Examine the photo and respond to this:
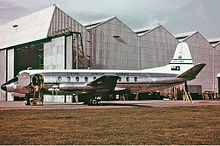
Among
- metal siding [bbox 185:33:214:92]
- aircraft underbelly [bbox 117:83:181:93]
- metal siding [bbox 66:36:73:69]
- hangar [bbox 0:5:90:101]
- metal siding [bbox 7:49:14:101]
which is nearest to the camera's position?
aircraft underbelly [bbox 117:83:181:93]

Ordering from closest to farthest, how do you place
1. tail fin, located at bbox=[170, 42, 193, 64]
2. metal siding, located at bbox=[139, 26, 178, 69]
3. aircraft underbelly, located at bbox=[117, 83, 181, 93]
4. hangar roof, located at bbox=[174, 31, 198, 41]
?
1. aircraft underbelly, located at bbox=[117, 83, 181, 93]
2. tail fin, located at bbox=[170, 42, 193, 64]
3. metal siding, located at bbox=[139, 26, 178, 69]
4. hangar roof, located at bbox=[174, 31, 198, 41]

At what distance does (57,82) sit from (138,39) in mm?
26013

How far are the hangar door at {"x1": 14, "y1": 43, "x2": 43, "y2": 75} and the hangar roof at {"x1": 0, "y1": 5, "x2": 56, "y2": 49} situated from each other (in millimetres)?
1771

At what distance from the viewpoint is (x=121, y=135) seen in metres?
11.1

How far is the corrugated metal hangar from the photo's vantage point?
4705 cm

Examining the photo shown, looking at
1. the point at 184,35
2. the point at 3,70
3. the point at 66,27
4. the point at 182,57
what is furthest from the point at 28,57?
the point at 184,35

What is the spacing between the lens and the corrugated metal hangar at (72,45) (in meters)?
Answer: 47.1

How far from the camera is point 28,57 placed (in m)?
54.8

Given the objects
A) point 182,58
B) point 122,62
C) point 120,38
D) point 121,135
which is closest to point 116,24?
point 120,38

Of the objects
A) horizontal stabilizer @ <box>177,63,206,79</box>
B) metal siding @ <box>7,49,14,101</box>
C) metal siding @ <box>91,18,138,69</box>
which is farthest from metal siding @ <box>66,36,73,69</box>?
horizontal stabilizer @ <box>177,63,206,79</box>

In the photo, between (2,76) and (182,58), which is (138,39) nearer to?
→ (182,58)

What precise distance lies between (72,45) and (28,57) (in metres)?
12.0

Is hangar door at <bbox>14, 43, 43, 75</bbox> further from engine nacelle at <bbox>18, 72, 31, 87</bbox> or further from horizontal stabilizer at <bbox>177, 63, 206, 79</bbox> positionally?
horizontal stabilizer at <bbox>177, 63, 206, 79</bbox>

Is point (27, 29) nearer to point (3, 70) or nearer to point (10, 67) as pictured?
point (10, 67)
